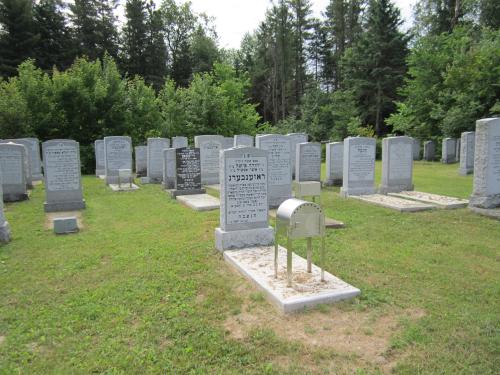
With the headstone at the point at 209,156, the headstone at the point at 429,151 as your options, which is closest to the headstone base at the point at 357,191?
the headstone at the point at 209,156

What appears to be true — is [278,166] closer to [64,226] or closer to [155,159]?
[64,226]

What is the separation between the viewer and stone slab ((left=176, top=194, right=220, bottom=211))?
383 inches

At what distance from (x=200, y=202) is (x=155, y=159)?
5.75 metres

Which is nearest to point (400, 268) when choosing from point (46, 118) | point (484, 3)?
point (46, 118)

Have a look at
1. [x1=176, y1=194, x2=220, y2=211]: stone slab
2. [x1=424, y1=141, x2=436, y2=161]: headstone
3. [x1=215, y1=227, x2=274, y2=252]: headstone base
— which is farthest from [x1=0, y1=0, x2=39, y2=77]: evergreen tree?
[x1=215, y1=227, x2=274, y2=252]: headstone base

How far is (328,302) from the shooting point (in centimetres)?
410

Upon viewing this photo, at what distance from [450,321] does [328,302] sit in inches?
45.7

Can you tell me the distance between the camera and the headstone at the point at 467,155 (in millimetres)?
16172

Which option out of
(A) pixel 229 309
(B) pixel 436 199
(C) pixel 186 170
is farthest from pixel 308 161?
(A) pixel 229 309

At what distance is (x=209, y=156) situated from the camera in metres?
14.3

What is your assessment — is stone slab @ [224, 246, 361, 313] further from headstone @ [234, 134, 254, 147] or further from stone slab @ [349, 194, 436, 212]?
headstone @ [234, 134, 254, 147]

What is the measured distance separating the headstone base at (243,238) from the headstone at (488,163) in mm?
5479

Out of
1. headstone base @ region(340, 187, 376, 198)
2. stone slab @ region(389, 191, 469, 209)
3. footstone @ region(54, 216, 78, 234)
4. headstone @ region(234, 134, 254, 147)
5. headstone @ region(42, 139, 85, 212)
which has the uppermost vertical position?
headstone @ region(234, 134, 254, 147)

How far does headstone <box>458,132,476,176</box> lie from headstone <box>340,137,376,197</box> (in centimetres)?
695
